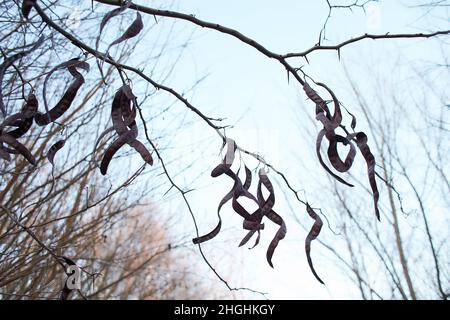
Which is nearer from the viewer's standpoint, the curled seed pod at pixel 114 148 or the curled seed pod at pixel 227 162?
the curled seed pod at pixel 114 148

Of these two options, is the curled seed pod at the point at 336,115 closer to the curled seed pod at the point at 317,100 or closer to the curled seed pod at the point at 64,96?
the curled seed pod at the point at 317,100

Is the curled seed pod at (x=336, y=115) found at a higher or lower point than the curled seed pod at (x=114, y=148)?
higher

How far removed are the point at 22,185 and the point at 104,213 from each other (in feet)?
3.15

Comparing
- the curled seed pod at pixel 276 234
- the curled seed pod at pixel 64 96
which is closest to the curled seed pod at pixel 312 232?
the curled seed pod at pixel 276 234

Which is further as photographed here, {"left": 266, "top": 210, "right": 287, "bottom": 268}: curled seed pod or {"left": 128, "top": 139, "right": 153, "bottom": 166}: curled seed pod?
{"left": 266, "top": 210, "right": 287, "bottom": 268}: curled seed pod

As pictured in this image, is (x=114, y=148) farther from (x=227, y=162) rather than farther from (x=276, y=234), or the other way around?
(x=276, y=234)

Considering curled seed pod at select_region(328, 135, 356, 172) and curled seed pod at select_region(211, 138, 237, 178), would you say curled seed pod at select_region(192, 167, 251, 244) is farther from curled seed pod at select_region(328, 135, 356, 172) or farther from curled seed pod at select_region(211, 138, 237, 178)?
curled seed pod at select_region(328, 135, 356, 172)

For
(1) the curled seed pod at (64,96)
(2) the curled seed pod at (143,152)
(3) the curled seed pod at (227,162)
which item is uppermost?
(1) the curled seed pod at (64,96)

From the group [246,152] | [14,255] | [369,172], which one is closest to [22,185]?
[14,255]

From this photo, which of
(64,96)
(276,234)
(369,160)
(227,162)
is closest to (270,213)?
(276,234)

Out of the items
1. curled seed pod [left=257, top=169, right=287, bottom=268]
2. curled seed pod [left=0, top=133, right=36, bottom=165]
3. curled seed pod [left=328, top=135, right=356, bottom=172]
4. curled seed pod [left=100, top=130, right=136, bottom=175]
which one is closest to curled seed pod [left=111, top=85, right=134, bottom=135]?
curled seed pod [left=100, top=130, right=136, bottom=175]

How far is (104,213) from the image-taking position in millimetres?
5172

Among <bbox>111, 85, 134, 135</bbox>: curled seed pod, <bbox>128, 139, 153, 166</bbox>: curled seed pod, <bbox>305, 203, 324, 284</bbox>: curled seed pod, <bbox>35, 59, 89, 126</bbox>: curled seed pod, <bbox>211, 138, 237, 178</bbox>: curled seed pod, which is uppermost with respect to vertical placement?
<bbox>35, 59, 89, 126</bbox>: curled seed pod
